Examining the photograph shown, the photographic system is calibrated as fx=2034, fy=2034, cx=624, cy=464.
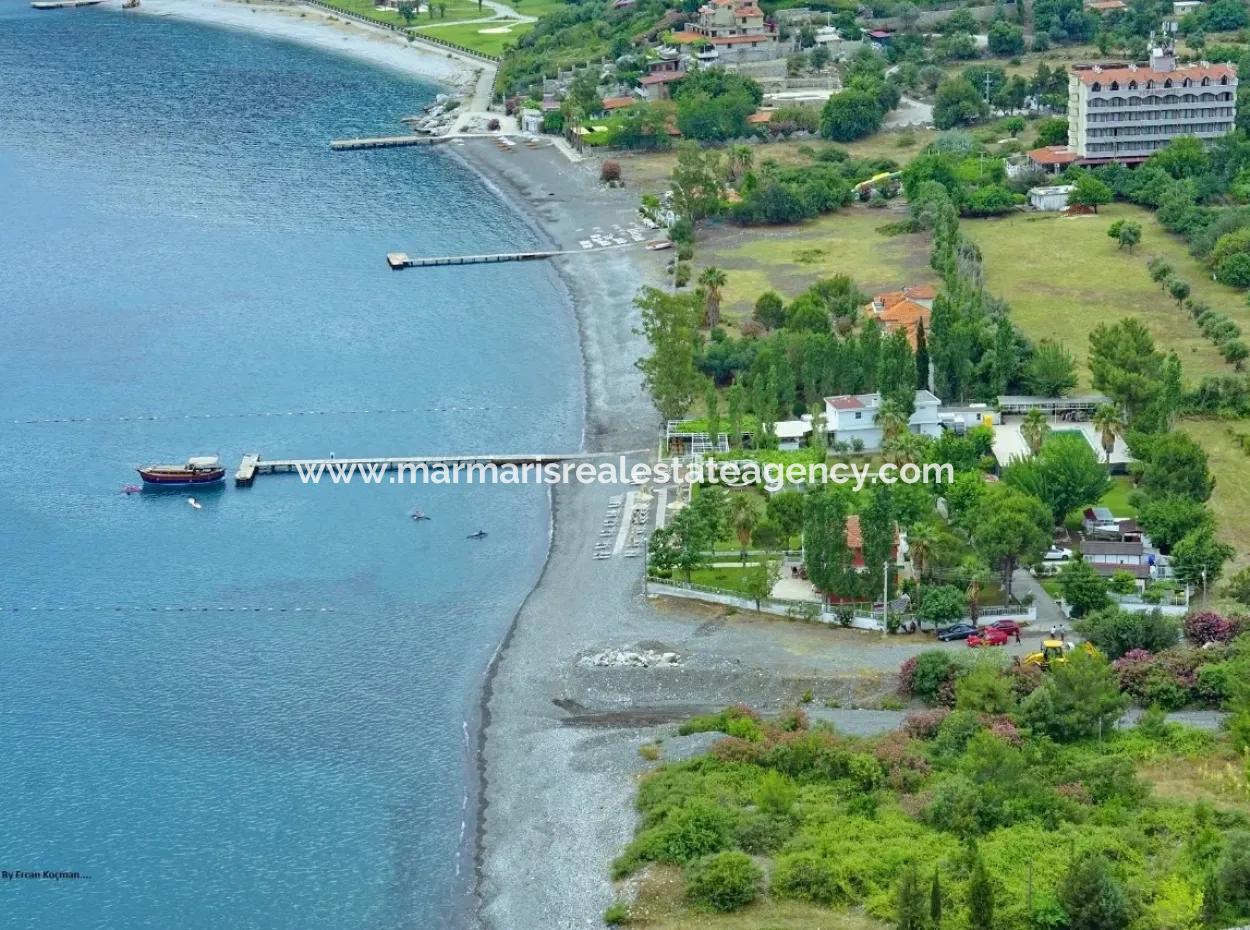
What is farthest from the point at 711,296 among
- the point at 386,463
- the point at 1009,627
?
the point at 1009,627

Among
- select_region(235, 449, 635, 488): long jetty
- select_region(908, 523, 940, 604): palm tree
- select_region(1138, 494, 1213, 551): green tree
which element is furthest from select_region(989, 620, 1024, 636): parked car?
select_region(235, 449, 635, 488): long jetty

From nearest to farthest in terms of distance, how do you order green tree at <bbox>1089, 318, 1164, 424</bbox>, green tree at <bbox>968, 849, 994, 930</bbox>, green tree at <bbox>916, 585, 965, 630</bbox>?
green tree at <bbox>968, 849, 994, 930</bbox>, green tree at <bbox>916, 585, 965, 630</bbox>, green tree at <bbox>1089, 318, 1164, 424</bbox>

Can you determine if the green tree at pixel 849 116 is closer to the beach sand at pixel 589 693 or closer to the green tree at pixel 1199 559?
the beach sand at pixel 589 693

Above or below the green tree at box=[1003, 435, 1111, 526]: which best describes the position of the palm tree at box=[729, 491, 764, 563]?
below

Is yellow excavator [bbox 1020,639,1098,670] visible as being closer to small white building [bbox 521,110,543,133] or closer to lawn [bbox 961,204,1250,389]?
lawn [bbox 961,204,1250,389]

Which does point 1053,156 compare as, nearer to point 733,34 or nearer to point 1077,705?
point 733,34

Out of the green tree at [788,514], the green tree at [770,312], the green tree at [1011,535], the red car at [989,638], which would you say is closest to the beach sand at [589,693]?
the red car at [989,638]
